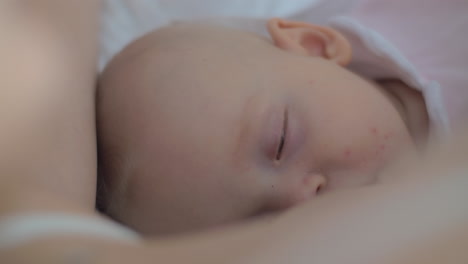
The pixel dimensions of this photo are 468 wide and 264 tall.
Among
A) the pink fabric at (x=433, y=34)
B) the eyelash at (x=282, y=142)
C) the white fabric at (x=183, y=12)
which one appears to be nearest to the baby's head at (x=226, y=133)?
the eyelash at (x=282, y=142)

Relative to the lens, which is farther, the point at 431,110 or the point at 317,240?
the point at 431,110

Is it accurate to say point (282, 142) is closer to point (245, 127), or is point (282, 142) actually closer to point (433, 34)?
point (245, 127)

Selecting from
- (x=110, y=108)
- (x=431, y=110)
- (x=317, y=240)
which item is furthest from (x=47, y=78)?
(x=431, y=110)

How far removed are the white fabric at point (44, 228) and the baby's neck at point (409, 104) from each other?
437 millimetres

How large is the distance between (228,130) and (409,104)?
29 cm

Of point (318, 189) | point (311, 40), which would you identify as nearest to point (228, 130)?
point (318, 189)

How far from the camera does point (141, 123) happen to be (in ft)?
1.79

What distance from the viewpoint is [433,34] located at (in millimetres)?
741

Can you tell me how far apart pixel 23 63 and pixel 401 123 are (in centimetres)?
42

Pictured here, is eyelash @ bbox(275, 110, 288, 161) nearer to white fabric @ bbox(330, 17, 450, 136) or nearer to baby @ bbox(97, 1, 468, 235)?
baby @ bbox(97, 1, 468, 235)

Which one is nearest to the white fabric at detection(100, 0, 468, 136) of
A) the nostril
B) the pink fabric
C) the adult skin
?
the pink fabric

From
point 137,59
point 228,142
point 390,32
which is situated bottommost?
point 228,142

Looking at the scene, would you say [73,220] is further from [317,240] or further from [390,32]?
[390,32]

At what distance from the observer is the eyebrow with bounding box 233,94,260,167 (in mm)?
522
